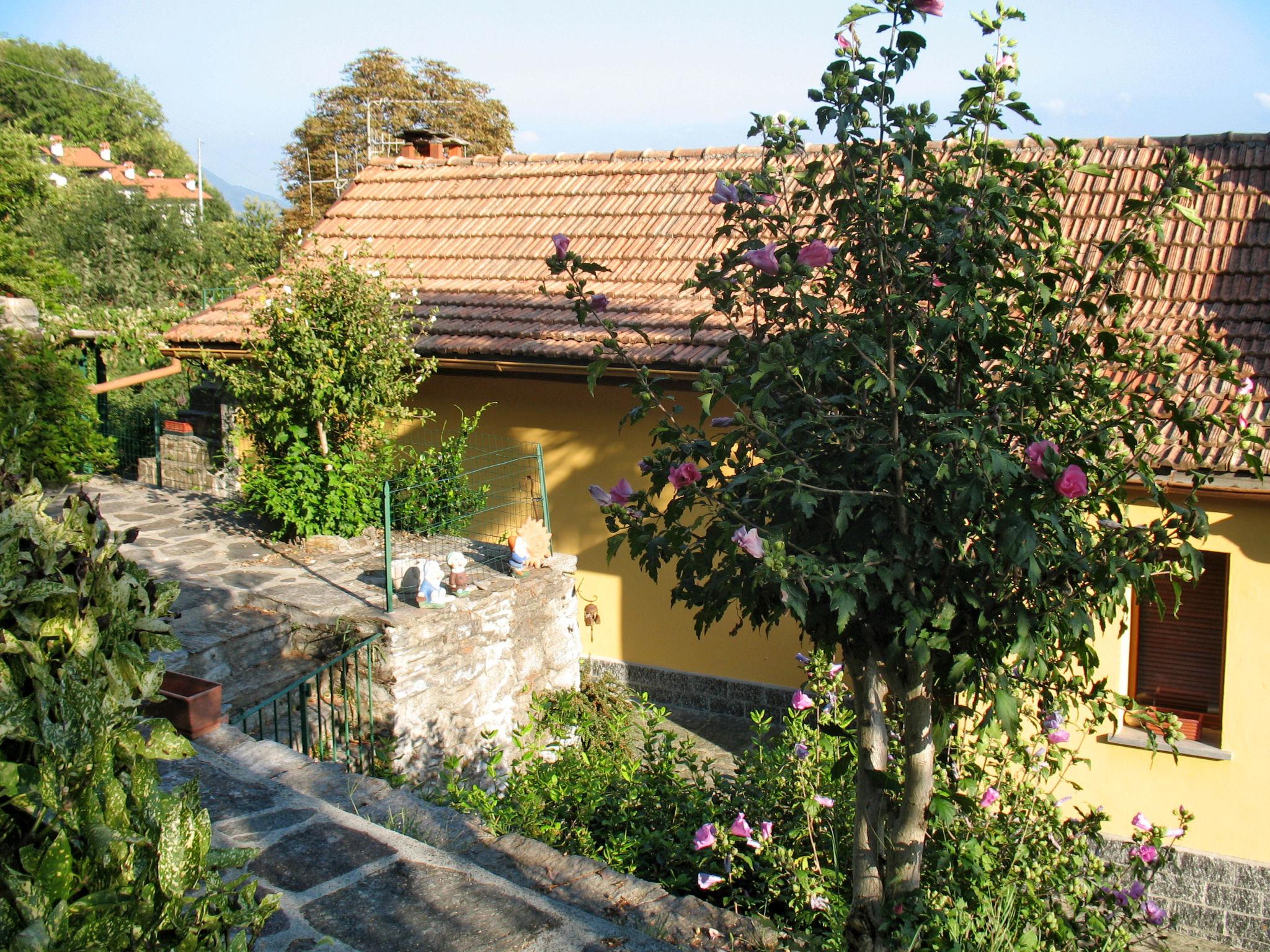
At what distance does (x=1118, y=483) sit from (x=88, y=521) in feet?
9.08

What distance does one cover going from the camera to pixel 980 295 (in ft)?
9.59

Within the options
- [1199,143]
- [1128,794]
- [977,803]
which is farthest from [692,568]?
[1199,143]

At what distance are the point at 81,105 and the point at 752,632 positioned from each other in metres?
51.4

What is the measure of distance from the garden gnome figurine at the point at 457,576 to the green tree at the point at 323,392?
1.54 metres

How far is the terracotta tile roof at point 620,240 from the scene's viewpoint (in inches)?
279

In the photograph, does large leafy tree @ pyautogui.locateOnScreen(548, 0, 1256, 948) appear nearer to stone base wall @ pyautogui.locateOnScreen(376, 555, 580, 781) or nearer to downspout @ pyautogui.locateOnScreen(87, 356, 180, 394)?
stone base wall @ pyautogui.locateOnScreen(376, 555, 580, 781)

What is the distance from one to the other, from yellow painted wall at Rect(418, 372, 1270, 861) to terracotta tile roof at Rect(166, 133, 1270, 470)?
0.58 metres

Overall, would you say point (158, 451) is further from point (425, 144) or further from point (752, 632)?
point (752, 632)

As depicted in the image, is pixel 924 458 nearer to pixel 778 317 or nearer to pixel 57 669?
pixel 778 317

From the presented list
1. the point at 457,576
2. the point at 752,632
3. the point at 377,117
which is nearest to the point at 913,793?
the point at 457,576

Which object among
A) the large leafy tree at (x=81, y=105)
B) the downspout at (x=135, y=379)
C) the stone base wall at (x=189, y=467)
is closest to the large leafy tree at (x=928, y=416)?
the stone base wall at (x=189, y=467)

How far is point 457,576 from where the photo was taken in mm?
6367

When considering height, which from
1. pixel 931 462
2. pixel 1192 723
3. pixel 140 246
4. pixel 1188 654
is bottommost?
pixel 1192 723

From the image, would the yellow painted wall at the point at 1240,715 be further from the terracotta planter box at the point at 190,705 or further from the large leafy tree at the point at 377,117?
the large leafy tree at the point at 377,117
